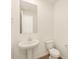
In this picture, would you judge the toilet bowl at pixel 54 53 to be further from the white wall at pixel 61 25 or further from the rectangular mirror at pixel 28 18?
the rectangular mirror at pixel 28 18

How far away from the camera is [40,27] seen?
4.63 feet

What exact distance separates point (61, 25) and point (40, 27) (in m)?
0.36

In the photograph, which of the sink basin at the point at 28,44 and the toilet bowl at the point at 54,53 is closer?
the toilet bowl at the point at 54,53

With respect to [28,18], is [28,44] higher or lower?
lower

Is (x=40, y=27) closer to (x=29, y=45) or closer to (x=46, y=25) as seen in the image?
(x=46, y=25)

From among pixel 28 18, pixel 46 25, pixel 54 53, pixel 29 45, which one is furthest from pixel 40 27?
pixel 54 53

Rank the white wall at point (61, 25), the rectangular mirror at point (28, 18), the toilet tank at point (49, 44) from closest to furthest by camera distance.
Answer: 1. the white wall at point (61, 25)
2. the toilet tank at point (49, 44)
3. the rectangular mirror at point (28, 18)

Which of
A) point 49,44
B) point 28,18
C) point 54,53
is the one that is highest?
point 28,18

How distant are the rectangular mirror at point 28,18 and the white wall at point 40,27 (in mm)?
63

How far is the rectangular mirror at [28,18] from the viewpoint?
4.59 feet

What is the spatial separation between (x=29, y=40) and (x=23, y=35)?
128 millimetres

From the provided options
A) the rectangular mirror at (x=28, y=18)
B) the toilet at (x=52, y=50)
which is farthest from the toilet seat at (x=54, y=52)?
the rectangular mirror at (x=28, y=18)
